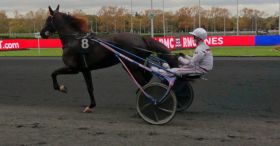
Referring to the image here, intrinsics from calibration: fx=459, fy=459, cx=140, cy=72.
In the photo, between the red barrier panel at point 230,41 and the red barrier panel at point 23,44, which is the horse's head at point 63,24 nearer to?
the red barrier panel at point 23,44

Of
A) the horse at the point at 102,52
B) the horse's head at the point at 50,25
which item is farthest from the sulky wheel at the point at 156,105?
the horse's head at the point at 50,25

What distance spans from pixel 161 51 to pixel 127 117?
1331mm

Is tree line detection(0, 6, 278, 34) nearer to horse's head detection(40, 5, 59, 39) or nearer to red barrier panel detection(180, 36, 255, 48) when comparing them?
red barrier panel detection(180, 36, 255, 48)

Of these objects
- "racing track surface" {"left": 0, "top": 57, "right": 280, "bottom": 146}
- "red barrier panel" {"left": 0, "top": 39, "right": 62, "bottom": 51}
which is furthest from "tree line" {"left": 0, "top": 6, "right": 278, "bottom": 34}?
"racing track surface" {"left": 0, "top": 57, "right": 280, "bottom": 146}

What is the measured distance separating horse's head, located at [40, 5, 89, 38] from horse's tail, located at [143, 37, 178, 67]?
133 centimetres

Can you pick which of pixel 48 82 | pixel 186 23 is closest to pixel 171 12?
pixel 186 23

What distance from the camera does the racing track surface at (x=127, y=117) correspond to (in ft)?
20.6

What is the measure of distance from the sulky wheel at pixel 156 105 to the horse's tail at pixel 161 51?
2.81 ft

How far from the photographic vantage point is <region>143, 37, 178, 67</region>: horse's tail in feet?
26.5

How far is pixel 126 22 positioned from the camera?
84.1 meters

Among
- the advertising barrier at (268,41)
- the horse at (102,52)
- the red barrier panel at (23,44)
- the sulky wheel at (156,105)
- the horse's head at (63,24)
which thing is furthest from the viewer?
the advertising barrier at (268,41)

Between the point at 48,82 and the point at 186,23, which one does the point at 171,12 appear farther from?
the point at 48,82

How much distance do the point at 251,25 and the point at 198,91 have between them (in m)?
99.1

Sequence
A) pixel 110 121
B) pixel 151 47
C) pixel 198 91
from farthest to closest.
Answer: pixel 198 91
pixel 151 47
pixel 110 121
